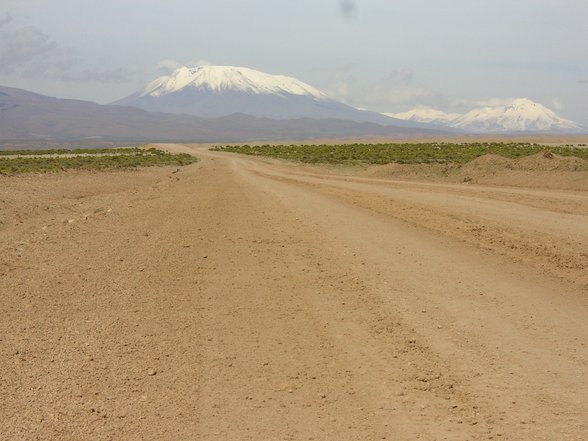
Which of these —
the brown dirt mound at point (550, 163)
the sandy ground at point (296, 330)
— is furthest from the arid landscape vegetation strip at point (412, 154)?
the sandy ground at point (296, 330)

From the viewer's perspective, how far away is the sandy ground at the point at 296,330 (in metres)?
5.45

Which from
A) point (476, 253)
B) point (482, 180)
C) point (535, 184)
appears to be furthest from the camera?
point (482, 180)

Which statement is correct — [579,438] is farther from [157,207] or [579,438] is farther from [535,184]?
[535,184]

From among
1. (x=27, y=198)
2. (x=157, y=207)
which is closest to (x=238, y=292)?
(x=157, y=207)

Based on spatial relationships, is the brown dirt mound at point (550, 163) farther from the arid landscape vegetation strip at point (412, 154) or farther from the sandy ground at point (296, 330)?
the sandy ground at point (296, 330)

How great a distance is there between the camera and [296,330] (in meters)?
7.72

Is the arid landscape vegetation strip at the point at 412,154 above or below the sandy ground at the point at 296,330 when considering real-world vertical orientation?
above

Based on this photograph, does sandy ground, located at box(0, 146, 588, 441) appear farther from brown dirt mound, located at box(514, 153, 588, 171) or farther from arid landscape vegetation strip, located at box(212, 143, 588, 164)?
arid landscape vegetation strip, located at box(212, 143, 588, 164)

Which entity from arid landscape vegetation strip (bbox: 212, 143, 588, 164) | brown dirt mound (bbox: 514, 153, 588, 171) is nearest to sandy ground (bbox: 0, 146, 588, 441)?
brown dirt mound (bbox: 514, 153, 588, 171)

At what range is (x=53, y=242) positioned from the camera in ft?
46.2

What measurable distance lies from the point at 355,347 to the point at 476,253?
5990mm

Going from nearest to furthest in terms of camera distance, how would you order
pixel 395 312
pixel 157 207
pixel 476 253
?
pixel 395 312
pixel 476 253
pixel 157 207

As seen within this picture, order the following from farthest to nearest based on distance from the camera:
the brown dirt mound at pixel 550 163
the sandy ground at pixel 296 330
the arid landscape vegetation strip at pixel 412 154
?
the arid landscape vegetation strip at pixel 412 154
the brown dirt mound at pixel 550 163
the sandy ground at pixel 296 330

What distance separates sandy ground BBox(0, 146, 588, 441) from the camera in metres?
5.45
